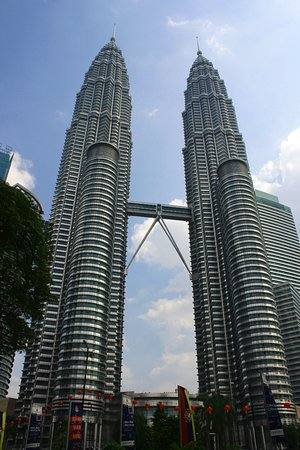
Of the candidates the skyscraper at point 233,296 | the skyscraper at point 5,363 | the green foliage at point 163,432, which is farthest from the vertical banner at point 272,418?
the skyscraper at point 5,363

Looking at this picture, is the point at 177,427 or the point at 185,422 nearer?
the point at 185,422

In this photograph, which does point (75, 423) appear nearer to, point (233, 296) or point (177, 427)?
point (177, 427)

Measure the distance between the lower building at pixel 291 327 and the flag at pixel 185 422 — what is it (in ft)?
461

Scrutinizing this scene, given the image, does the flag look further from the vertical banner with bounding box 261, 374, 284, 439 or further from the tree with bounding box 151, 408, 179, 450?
the tree with bounding box 151, 408, 179, 450

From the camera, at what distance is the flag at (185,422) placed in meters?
50.8

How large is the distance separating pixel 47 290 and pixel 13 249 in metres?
5.60

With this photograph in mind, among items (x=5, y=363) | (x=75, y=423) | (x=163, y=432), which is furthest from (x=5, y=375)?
(x=75, y=423)

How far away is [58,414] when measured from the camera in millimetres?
116875

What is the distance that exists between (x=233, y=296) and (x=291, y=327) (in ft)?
208

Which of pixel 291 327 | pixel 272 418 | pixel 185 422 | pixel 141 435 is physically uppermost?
pixel 291 327

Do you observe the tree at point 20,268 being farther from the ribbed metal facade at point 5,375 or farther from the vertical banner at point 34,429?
the ribbed metal facade at point 5,375

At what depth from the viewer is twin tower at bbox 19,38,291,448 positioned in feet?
416

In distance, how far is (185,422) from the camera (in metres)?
51.5

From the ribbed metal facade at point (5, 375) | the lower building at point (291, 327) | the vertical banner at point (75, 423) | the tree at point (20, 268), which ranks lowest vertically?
the vertical banner at point (75, 423)
